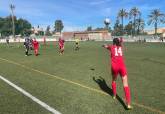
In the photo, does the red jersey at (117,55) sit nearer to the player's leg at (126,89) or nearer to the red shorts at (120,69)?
the red shorts at (120,69)

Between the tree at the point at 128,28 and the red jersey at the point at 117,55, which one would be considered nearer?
the red jersey at the point at 117,55

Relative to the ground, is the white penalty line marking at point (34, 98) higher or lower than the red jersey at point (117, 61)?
lower

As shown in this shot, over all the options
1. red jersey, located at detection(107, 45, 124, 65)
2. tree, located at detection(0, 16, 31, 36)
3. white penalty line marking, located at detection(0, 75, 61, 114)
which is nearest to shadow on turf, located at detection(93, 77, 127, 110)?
red jersey, located at detection(107, 45, 124, 65)

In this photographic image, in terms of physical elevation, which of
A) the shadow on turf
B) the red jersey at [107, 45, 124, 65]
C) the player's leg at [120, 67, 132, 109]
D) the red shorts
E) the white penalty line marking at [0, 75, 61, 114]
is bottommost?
the shadow on turf

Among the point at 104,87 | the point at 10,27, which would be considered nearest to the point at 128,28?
the point at 10,27

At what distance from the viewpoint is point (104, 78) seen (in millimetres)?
15797

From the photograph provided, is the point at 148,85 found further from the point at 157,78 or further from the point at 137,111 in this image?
the point at 137,111

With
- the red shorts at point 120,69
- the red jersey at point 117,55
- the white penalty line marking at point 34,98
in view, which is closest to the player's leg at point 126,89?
the red shorts at point 120,69

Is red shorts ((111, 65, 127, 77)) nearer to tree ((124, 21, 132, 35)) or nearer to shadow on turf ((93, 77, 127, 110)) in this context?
shadow on turf ((93, 77, 127, 110))

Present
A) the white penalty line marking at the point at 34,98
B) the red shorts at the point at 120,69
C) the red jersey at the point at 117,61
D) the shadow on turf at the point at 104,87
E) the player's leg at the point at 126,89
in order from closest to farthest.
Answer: the white penalty line marking at the point at 34,98 < the player's leg at the point at 126,89 < the red shorts at the point at 120,69 < the red jersey at the point at 117,61 < the shadow on turf at the point at 104,87

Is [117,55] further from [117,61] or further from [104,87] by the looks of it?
[104,87]

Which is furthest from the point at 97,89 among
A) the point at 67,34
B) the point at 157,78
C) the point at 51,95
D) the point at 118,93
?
the point at 67,34

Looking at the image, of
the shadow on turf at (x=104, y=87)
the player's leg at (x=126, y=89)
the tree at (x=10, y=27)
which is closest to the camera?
the player's leg at (x=126, y=89)

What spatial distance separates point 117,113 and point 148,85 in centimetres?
490
